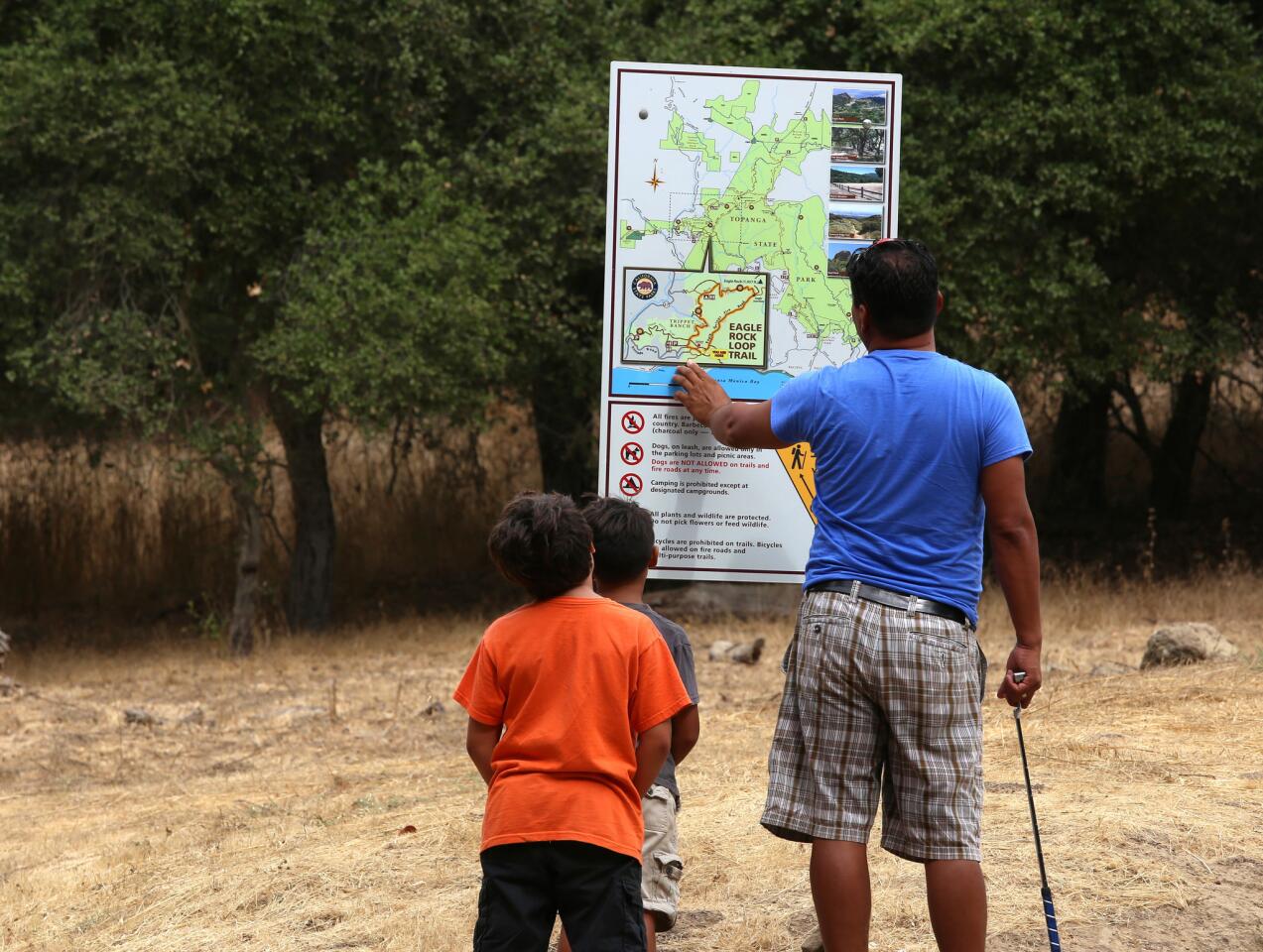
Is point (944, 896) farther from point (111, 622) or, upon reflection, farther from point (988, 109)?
point (111, 622)

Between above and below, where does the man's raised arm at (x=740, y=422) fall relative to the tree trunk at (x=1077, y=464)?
above

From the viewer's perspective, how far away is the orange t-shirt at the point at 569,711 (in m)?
3.03

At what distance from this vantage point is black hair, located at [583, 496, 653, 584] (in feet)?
11.8

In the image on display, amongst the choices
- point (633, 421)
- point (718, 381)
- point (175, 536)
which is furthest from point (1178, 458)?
point (633, 421)

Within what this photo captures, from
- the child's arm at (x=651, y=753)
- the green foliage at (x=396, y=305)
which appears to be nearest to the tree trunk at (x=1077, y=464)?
the green foliage at (x=396, y=305)

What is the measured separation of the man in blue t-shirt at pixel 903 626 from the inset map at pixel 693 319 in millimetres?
1441

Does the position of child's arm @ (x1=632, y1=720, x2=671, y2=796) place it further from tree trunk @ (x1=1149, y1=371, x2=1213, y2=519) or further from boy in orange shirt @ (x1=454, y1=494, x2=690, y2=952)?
tree trunk @ (x1=1149, y1=371, x2=1213, y2=519)

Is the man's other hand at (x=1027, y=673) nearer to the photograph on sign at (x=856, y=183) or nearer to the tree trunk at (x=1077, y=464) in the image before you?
the photograph on sign at (x=856, y=183)

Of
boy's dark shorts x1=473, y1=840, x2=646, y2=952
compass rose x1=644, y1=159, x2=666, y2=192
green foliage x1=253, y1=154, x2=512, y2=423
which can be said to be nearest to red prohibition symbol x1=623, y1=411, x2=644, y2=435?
compass rose x1=644, y1=159, x2=666, y2=192

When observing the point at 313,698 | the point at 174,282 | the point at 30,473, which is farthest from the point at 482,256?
the point at 30,473

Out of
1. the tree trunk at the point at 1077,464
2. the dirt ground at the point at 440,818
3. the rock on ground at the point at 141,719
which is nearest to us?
the dirt ground at the point at 440,818

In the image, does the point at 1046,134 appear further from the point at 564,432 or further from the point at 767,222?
the point at 767,222

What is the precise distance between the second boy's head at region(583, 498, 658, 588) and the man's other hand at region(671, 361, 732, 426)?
80cm

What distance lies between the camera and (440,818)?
19.6 feet
